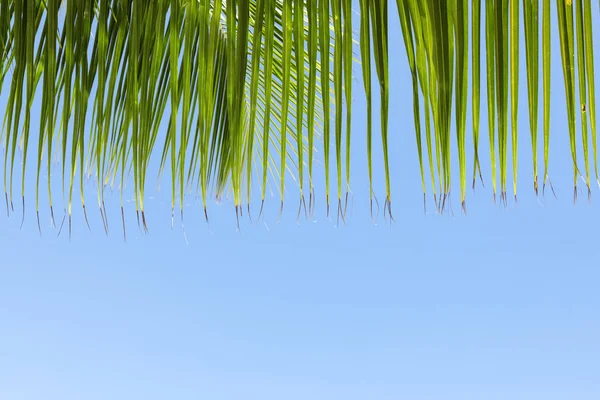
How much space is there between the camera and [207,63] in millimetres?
640

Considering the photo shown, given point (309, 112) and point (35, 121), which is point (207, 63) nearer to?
point (309, 112)

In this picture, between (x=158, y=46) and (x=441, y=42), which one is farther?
(x=158, y=46)

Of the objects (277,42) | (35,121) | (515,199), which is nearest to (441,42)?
(515,199)

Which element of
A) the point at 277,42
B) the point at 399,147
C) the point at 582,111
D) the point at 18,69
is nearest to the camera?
the point at 582,111

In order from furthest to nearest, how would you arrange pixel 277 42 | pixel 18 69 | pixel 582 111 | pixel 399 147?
pixel 277 42 < pixel 399 147 < pixel 18 69 < pixel 582 111

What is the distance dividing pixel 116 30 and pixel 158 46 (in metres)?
0.09

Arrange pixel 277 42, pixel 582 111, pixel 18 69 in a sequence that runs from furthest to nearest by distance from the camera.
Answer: pixel 277 42
pixel 18 69
pixel 582 111

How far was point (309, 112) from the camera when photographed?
61 cm

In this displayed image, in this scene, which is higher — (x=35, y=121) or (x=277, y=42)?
(x=277, y=42)

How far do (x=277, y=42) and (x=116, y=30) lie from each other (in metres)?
0.48

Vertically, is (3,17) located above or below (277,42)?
below

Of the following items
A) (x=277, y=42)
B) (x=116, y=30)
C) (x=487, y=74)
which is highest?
(x=277, y=42)

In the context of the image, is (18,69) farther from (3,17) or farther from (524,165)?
(524,165)

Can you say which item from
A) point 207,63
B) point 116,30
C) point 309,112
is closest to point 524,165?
point 309,112
